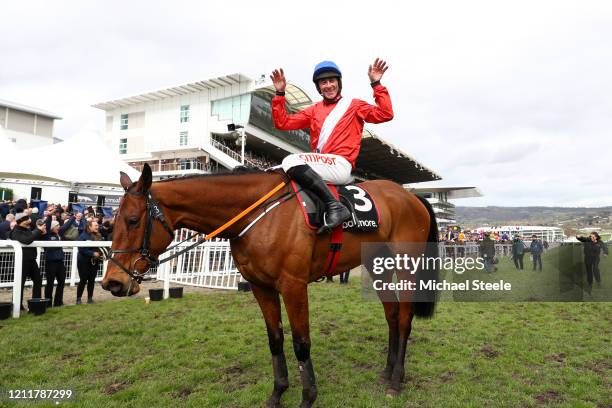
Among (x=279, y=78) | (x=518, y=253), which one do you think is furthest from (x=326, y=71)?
(x=518, y=253)

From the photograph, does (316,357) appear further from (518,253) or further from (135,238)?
(518,253)

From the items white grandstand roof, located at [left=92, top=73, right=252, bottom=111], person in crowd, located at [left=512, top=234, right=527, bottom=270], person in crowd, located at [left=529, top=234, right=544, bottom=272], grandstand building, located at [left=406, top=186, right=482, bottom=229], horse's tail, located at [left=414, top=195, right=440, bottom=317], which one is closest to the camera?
horse's tail, located at [left=414, top=195, right=440, bottom=317]

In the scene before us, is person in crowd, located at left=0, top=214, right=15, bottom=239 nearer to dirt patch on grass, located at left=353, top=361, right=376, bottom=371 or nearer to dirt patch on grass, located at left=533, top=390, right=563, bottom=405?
dirt patch on grass, located at left=353, top=361, right=376, bottom=371

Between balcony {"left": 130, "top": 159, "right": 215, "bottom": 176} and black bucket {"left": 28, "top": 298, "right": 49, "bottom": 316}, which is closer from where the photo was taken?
black bucket {"left": 28, "top": 298, "right": 49, "bottom": 316}

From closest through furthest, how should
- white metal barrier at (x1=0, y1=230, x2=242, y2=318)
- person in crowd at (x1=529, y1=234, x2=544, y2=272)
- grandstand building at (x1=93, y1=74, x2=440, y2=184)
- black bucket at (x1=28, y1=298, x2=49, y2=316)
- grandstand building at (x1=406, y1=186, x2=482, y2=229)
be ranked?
1. black bucket at (x1=28, y1=298, x2=49, y2=316)
2. white metal barrier at (x1=0, y1=230, x2=242, y2=318)
3. person in crowd at (x1=529, y1=234, x2=544, y2=272)
4. grandstand building at (x1=93, y1=74, x2=440, y2=184)
5. grandstand building at (x1=406, y1=186, x2=482, y2=229)

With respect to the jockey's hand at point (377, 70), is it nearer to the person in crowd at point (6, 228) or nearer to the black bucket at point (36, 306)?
the black bucket at point (36, 306)

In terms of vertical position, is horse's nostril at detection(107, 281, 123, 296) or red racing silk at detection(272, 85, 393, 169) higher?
red racing silk at detection(272, 85, 393, 169)

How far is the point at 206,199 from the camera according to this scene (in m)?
3.25

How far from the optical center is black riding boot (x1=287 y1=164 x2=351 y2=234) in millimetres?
3201

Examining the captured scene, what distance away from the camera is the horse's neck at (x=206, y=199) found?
125 inches

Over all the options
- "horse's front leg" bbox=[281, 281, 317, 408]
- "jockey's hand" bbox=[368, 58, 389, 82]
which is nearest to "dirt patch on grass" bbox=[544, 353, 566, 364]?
"horse's front leg" bbox=[281, 281, 317, 408]

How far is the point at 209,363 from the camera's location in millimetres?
4500

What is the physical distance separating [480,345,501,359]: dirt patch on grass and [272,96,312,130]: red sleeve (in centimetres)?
379

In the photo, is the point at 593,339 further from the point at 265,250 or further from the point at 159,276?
the point at 159,276
